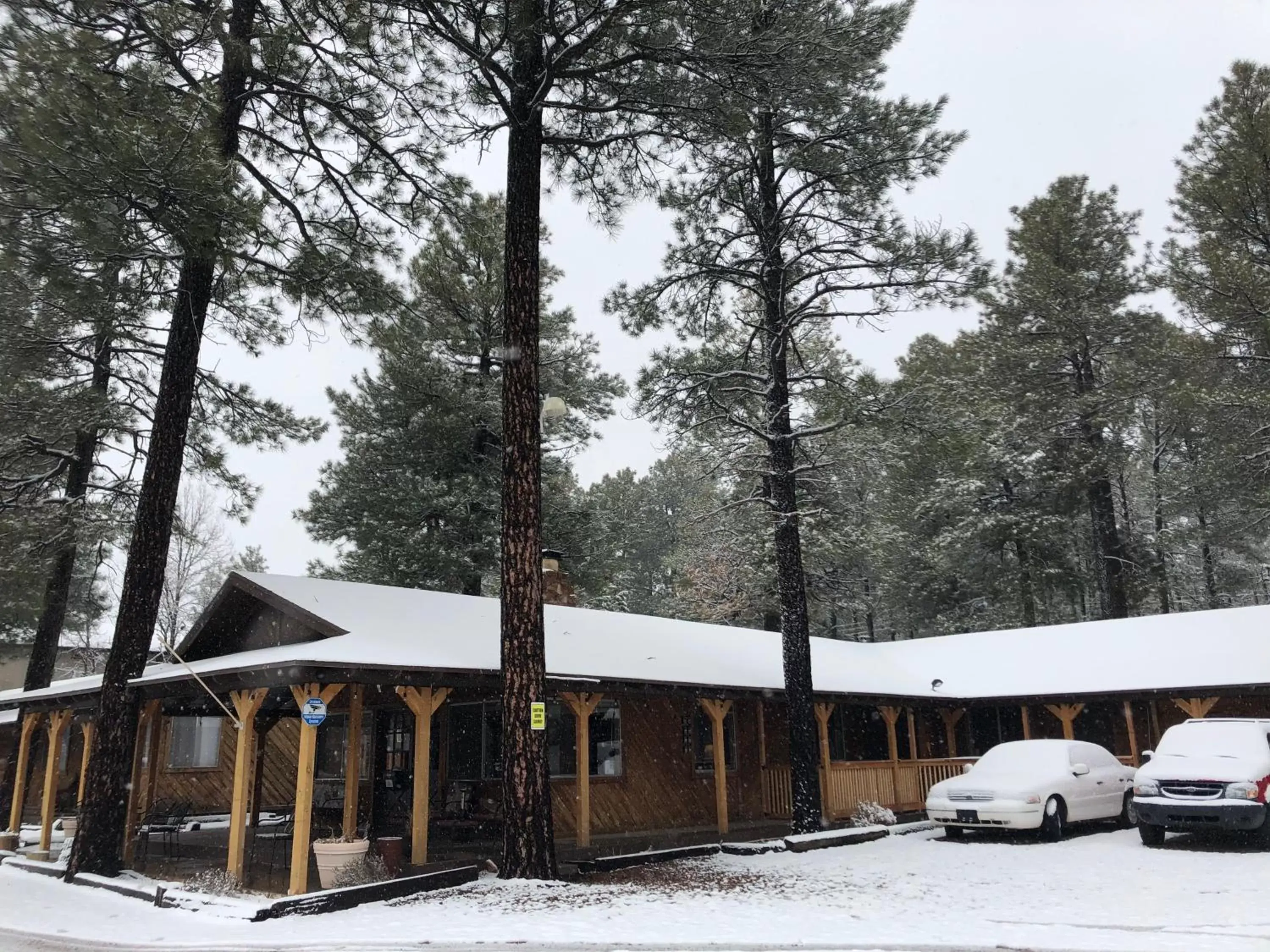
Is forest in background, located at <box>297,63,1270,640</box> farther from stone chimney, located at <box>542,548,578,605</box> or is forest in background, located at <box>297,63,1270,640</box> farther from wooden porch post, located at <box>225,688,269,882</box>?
wooden porch post, located at <box>225,688,269,882</box>

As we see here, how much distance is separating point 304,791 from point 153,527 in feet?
15.4

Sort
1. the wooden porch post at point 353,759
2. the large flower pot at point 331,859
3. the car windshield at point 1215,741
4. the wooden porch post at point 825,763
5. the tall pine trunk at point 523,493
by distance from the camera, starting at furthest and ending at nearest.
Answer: the wooden porch post at point 825,763
the car windshield at point 1215,741
the wooden porch post at point 353,759
the tall pine trunk at point 523,493
the large flower pot at point 331,859

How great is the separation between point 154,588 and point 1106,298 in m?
25.7

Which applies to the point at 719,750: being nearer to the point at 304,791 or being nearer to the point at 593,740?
the point at 593,740

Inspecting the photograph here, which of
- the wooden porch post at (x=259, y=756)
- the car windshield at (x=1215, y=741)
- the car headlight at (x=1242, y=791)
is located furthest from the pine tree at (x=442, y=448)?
the car headlight at (x=1242, y=791)

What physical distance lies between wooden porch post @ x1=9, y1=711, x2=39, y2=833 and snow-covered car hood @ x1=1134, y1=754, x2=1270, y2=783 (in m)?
16.4

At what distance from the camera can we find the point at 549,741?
14258mm

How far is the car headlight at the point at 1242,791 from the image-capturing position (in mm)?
11008

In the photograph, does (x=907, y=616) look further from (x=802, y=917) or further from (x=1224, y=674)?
(x=802, y=917)

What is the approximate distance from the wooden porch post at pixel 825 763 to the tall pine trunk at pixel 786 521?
1.62 ft

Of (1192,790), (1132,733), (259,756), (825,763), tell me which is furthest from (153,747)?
(1132,733)

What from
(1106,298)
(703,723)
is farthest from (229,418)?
(1106,298)

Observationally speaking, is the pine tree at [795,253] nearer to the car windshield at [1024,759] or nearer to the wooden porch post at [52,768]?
the car windshield at [1024,759]

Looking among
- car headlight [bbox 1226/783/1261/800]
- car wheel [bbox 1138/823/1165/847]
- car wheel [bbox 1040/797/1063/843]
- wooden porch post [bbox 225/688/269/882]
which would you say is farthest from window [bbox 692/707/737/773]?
wooden porch post [bbox 225/688/269/882]
